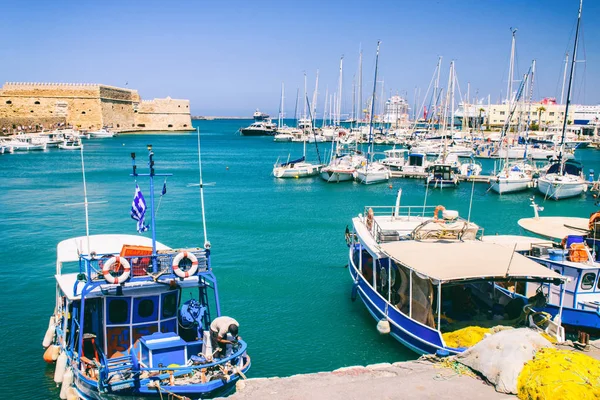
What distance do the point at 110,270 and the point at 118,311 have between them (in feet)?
4.31

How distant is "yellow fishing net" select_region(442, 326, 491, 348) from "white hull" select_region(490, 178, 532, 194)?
34.4m

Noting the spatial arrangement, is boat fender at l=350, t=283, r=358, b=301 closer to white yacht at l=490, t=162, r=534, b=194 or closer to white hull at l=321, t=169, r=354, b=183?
white yacht at l=490, t=162, r=534, b=194

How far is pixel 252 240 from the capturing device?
28359mm

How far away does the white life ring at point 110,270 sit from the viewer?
439 inches

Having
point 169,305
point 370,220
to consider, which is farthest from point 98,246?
A: point 370,220

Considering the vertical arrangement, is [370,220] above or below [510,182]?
above

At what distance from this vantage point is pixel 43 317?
17562 mm

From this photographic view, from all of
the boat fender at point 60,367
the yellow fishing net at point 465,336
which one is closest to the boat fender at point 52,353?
the boat fender at point 60,367

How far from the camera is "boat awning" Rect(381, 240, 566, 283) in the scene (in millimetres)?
13047

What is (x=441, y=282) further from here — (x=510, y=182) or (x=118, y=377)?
(x=510, y=182)

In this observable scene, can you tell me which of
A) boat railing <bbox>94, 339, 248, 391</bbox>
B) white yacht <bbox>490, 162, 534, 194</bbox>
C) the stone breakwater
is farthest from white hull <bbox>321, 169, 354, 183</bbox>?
the stone breakwater

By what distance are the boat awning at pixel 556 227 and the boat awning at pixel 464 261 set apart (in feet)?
12.2

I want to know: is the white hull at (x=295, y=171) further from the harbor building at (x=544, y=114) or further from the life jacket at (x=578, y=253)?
the harbor building at (x=544, y=114)

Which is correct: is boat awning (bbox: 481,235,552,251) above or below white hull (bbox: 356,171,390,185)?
above
